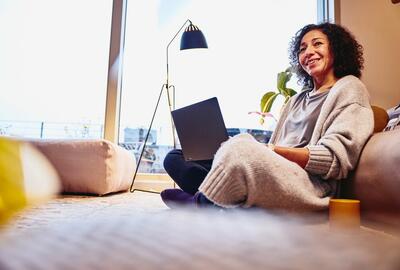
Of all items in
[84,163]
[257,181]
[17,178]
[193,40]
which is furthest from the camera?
[193,40]

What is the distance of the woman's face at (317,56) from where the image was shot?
4.45 feet

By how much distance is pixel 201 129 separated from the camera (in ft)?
4.59

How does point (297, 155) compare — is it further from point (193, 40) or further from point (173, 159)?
point (193, 40)

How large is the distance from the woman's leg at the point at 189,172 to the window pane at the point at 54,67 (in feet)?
4.95

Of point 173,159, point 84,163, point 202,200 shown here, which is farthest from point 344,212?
point 84,163

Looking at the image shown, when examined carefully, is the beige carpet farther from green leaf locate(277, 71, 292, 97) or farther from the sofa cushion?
green leaf locate(277, 71, 292, 97)

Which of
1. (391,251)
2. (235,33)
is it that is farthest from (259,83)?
(391,251)

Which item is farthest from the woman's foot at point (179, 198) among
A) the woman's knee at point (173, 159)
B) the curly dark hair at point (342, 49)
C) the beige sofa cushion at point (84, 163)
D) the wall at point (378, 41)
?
the wall at point (378, 41)

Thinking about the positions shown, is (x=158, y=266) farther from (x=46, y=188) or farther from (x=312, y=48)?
(x=312, y=48)

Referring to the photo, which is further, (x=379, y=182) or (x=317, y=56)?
(x=317, y=56)

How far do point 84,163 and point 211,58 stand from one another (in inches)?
53.3

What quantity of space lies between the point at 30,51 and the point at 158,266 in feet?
10.5

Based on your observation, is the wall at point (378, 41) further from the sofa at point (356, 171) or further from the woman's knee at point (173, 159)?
the woman's knee at point (173, 159)

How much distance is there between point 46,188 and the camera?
0.30 m
